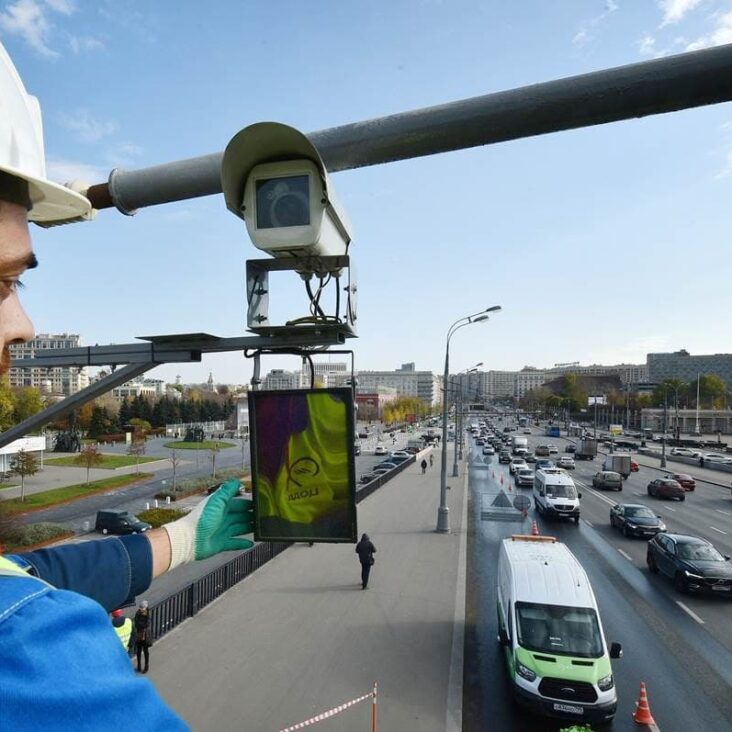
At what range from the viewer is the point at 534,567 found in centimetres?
970

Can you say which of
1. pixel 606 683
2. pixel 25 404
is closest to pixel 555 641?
pixel 606 683

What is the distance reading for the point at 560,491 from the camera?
73.4 feet

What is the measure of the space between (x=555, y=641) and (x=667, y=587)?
24.5ft

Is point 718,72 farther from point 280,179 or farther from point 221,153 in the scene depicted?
point 221,153

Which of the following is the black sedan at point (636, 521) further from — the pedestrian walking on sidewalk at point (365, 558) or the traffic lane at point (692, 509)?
Answer: the pedestrian walking on sidewalk at point (365, 558)


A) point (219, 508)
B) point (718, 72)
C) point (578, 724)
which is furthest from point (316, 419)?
point (578, 724)

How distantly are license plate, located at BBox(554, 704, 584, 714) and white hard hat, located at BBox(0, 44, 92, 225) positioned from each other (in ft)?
30.1

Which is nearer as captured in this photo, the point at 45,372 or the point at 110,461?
the point at 45,372

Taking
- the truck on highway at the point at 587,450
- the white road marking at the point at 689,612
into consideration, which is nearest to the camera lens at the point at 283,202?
the white road marking at the point at 689,612

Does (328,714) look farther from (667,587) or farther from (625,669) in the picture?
(667,587)

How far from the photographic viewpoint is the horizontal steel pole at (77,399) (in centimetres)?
346

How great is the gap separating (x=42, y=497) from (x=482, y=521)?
2415 cm

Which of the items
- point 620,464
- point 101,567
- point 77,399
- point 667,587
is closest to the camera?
point 101,567

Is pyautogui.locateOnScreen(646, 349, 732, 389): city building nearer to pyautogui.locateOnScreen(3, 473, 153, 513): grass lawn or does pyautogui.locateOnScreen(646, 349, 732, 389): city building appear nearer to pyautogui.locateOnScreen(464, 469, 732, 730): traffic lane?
pyautogui.locateOnScreen(3, 473, 153, 513): grass lawn
